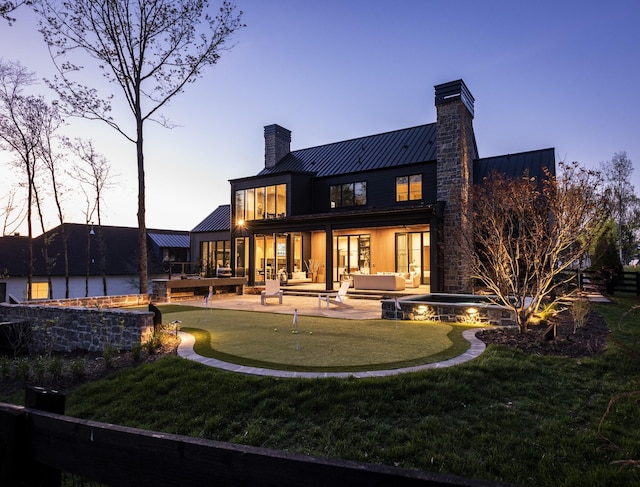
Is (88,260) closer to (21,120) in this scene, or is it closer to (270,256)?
(21,120)

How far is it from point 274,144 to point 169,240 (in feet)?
57.5

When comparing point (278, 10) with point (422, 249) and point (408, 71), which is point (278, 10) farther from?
point (422, 249)

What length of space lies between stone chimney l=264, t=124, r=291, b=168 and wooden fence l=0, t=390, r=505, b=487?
22847 mm

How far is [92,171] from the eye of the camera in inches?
856

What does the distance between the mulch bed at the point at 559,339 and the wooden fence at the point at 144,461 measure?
20.5 feet

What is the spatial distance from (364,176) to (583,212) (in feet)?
40.8

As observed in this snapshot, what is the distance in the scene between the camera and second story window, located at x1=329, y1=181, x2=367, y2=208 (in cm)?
1916

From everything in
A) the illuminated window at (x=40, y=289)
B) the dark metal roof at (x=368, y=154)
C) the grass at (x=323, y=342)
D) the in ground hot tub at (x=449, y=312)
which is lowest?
the illuminated window at (x=40, y=289)

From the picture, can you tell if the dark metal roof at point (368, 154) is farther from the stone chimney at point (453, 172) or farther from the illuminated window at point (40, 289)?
the illuminated window at point (40, 289)

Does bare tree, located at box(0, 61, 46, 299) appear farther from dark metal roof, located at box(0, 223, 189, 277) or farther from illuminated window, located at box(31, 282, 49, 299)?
illuminated window, located at box(31, 282, 49, 299)

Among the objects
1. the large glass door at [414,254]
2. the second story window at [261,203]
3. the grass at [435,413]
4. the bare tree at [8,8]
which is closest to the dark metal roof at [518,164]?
the large glass door at [414,254]

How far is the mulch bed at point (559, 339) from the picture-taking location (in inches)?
248

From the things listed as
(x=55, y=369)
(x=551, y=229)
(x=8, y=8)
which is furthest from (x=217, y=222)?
(x=551, y=229)

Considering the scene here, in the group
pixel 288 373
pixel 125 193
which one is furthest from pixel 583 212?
pixel 125 193
